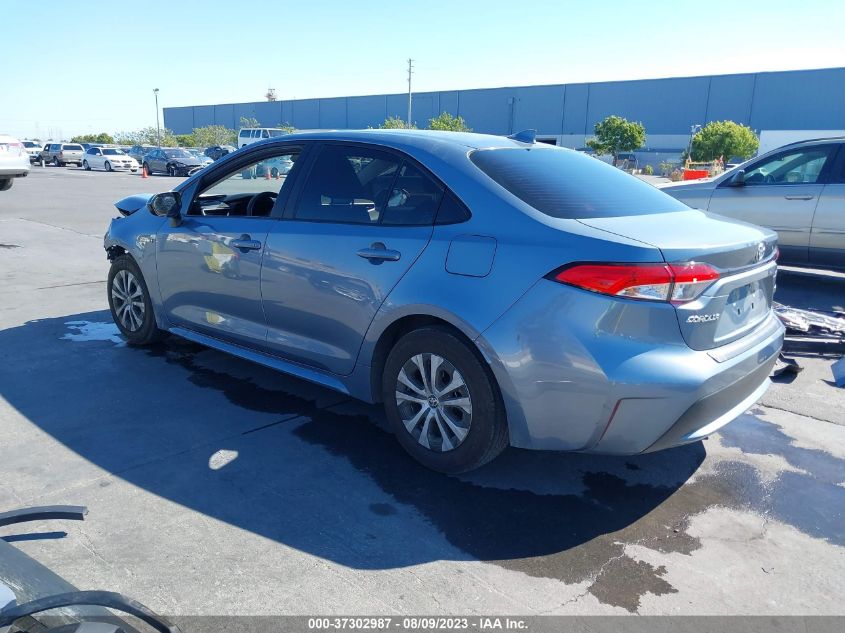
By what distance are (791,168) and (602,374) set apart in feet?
23.0

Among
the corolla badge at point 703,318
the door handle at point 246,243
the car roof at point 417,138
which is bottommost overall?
the corolla badge at point 703,318

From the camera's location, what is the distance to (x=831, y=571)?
2.83 m

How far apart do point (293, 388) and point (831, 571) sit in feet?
10.8

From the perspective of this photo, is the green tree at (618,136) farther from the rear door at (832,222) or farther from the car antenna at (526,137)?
the car antenna at (526,137)

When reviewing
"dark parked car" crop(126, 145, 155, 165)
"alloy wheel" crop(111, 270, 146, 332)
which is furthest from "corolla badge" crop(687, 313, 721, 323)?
"dark parked car" crop(126, 145, 155, 165)

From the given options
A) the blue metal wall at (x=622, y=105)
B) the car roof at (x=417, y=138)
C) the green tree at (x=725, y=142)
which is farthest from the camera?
the blue metal wall at (x=622, y=105)

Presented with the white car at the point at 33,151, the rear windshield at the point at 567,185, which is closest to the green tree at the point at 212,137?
the white car at the point at 33,151

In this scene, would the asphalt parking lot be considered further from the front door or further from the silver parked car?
the silver parked car

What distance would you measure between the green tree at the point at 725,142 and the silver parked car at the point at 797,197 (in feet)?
166

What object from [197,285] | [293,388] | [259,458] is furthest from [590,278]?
[197,285]

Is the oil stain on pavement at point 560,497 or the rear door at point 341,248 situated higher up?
the rear door at point 341,248

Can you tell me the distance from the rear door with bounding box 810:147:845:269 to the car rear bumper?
232 inches

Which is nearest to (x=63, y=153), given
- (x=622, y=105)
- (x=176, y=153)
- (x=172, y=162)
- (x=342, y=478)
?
(x=176, y=153)

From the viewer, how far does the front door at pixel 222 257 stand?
4332 millimetres
